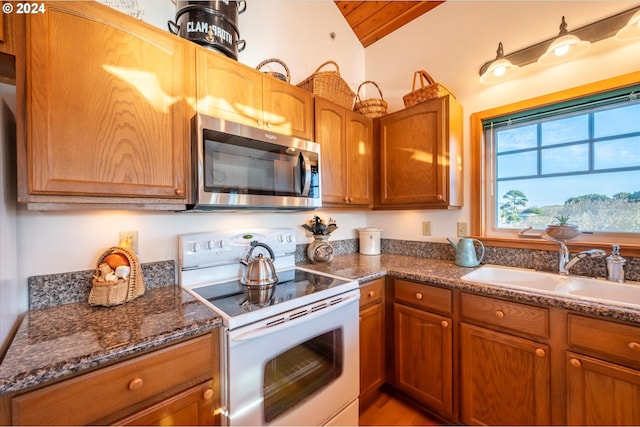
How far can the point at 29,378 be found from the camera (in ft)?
2.09

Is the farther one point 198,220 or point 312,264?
point 312,264

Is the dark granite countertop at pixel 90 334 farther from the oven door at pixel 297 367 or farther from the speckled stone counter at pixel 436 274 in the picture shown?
the speckled stone counter at pixel 436 274

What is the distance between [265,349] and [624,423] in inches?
56.9

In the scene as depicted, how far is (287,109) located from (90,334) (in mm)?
1382

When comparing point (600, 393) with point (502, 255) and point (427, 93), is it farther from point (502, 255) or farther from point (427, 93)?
point (427, 93)

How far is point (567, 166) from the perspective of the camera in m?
1.63

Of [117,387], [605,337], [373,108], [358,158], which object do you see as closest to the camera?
[117,387]

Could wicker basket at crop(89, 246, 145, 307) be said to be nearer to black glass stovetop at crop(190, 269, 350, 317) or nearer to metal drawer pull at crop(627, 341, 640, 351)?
black glass stovetop at crop(190, 269, 350, 317)

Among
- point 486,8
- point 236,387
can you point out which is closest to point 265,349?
point 236,387

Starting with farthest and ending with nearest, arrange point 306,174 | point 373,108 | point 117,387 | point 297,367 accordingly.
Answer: point 373,108 < point 306,174 < point 297,367 < point 117,387

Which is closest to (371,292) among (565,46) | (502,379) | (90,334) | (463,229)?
(502,379)

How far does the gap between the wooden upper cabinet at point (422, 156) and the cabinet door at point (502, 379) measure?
87 cm

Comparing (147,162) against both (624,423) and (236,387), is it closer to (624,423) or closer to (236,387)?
(236,387)

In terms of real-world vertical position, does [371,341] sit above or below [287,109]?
below
